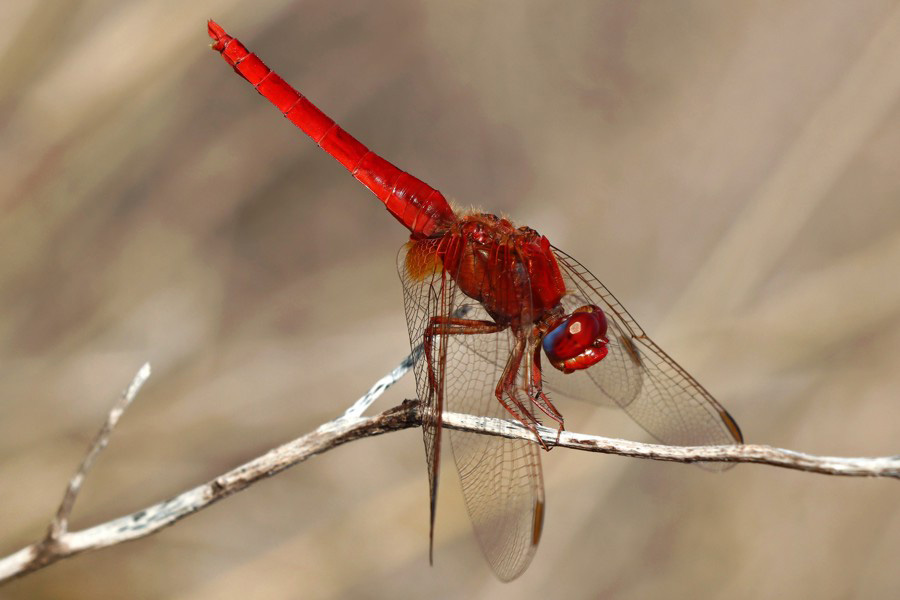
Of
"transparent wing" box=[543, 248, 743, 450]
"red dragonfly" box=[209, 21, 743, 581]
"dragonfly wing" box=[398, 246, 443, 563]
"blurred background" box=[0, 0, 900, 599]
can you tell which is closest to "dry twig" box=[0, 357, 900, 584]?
"dragonfly wing" box=[398, 246, 443, 563]

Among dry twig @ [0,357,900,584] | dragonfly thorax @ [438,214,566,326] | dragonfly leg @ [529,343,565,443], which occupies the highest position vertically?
dragonfly thorax @ [438,214,566,326]

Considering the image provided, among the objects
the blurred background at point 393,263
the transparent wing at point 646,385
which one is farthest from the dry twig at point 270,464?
the blurred background at point 393,263

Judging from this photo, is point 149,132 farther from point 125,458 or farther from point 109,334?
point 125,458

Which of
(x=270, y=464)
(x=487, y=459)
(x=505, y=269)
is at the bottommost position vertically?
(x=270, y=464)

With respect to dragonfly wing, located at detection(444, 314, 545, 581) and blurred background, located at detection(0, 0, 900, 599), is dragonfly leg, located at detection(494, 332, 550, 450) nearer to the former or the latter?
dragonfly wing, located at detection(444, 314, 545, 581)

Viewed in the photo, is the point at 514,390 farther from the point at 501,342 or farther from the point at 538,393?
the point at 501,342

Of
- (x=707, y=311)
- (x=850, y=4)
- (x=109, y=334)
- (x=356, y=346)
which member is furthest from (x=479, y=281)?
(x=850, y=4)

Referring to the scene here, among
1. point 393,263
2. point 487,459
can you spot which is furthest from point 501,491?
point 393,263
